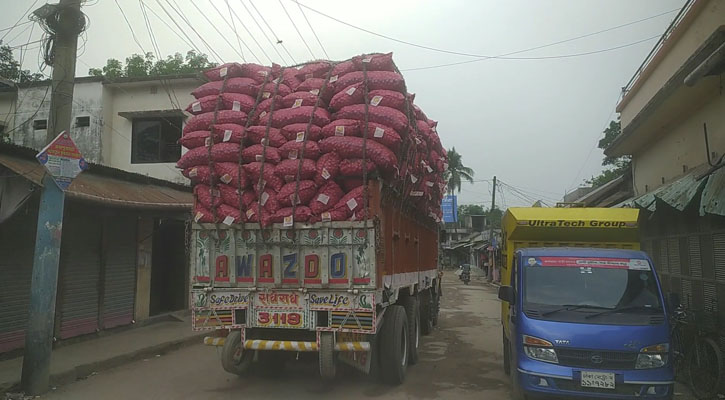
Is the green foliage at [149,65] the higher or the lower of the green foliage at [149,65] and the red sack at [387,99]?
the higher

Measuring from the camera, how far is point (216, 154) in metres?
6.48

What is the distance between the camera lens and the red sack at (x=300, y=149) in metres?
6.27

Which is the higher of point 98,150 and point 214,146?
point 98,150

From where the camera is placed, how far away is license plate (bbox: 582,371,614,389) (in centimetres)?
483

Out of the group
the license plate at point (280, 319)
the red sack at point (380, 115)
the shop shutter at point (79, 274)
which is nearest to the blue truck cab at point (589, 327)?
the red sack at point (380, 115)

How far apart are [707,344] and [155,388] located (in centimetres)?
706

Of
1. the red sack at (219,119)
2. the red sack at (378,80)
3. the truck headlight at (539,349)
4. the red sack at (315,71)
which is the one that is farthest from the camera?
the red sack at (315,71)

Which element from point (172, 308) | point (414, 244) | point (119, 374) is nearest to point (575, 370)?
point (414, 244)

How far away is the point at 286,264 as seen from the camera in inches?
245

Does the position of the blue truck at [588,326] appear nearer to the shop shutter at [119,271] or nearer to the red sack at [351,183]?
the red sack at [351,183]

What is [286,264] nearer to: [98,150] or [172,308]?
[172,308]

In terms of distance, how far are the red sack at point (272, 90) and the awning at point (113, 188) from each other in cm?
319

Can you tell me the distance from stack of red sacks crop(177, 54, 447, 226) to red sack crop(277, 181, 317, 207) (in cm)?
1

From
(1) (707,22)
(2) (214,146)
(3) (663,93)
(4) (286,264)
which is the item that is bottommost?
(4) (286,264)
